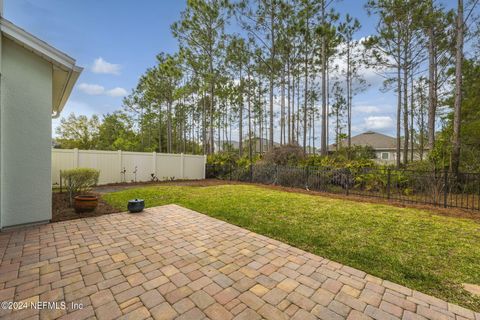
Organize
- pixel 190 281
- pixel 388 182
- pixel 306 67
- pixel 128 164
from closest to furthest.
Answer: pixel 190 281 → pixel 388 182 → pixel 128 164 → pixel 306 67

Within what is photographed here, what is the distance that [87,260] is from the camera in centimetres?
257

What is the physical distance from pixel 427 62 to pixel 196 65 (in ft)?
48.1

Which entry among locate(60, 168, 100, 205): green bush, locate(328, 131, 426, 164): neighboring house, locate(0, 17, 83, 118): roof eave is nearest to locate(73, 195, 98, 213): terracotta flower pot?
locate(60, 168, 100, 205): green bush

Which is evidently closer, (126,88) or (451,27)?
(451,27)

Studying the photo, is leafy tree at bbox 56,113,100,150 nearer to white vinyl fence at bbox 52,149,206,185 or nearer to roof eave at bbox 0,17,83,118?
white vinyl fence at bbox 52,149,206,185

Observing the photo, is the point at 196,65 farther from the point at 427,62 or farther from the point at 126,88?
the point at 427,62

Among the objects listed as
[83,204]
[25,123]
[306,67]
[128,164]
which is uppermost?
[306,67]

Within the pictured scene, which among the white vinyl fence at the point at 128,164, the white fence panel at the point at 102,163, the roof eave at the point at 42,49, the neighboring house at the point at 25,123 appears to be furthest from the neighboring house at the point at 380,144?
the neighboring house at the point at 25,123

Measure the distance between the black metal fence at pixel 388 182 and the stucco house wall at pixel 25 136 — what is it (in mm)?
8519

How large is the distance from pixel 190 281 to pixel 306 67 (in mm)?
16473

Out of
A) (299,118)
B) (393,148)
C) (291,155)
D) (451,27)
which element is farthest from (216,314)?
(393,148)

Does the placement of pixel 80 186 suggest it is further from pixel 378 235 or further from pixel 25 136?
pixel 378 235

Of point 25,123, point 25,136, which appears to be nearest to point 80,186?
point 25,136

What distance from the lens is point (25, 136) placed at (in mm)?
3705
